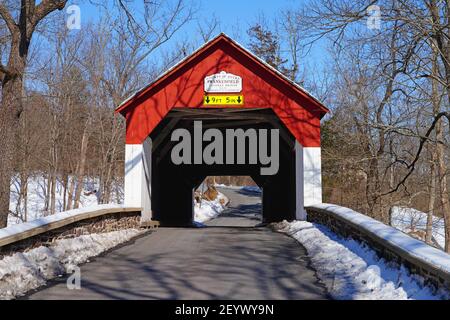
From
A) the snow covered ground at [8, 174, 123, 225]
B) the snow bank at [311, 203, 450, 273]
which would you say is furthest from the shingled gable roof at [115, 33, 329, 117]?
the snow covered ground at [8, 174, 123, 225]

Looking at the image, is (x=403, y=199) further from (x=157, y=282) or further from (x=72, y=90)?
(x=72, y=90)

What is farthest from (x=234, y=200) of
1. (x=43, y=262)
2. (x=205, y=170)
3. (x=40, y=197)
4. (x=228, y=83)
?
(x=43, y=262)

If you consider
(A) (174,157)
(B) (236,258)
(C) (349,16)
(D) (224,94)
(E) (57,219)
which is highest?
(C) (349,16)

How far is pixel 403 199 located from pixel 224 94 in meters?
8.48

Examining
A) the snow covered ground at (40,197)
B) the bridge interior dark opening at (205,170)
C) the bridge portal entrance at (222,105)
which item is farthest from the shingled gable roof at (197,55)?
the snow covered ground at (40,197)

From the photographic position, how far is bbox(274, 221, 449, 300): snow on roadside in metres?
4.49

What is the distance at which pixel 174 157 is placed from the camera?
17766 mm

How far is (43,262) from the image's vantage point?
20.0ft

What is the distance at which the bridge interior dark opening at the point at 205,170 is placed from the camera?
14273 mm

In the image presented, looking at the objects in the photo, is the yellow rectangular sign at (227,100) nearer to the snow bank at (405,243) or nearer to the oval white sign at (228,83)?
the oval white sign at (228,83)

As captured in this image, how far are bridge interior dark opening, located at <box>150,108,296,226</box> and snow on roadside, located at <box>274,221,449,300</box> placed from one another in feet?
21.4

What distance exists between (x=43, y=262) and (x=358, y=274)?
12.1 ft

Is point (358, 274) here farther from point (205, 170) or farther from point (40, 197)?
point (40, 197)
